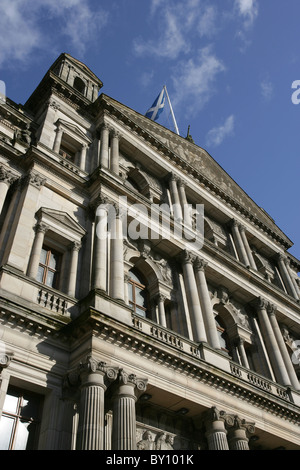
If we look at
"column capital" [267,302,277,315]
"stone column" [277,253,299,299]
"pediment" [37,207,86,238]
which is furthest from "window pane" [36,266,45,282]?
"stone column" [277,253,299,299]

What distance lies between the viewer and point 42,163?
56.5 ft

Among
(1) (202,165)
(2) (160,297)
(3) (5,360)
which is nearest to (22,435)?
(3) (5,360)

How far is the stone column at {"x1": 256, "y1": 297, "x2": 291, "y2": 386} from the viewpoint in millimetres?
19812

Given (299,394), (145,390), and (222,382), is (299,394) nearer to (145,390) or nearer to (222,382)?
(222,382)

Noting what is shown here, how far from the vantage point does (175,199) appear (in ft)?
77.5

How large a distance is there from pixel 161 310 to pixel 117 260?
3.55 metres

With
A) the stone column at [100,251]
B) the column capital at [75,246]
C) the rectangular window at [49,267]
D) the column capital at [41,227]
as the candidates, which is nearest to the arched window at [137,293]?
the stone column at [100,251]

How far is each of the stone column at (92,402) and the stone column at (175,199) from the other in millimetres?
11166

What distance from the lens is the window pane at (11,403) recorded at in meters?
11.3

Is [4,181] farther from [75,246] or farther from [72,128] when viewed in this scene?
[72,128]

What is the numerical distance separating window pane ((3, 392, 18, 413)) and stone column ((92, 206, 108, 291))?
4091 millimetres

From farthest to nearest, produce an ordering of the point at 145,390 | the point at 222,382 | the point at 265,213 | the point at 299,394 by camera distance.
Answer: the point at 265,213, the point at 299,394, the point at 222,382, the point at 145,390
